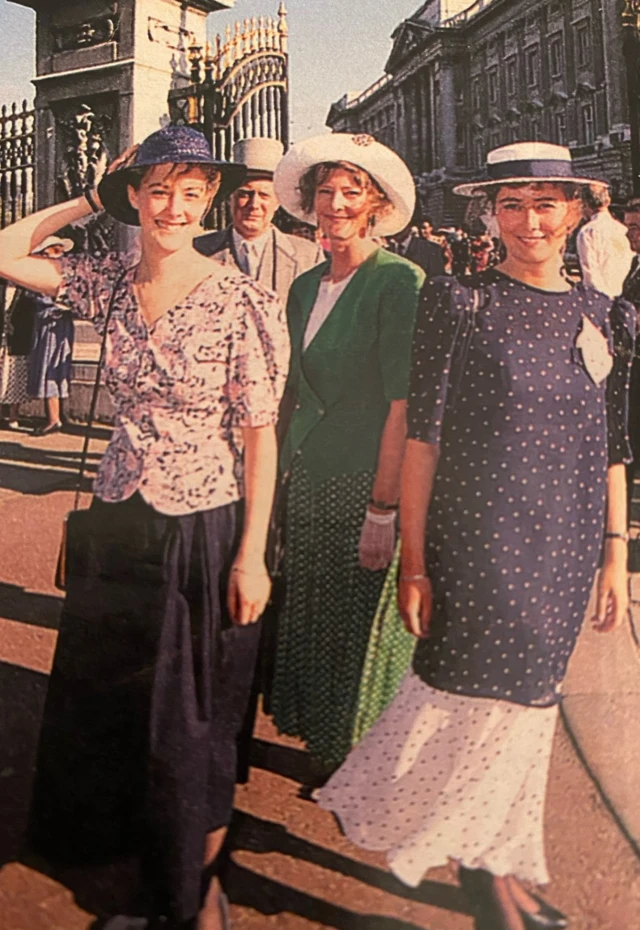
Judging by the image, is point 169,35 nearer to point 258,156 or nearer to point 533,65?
point 258,156

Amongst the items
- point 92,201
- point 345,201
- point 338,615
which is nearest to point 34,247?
point 92,201

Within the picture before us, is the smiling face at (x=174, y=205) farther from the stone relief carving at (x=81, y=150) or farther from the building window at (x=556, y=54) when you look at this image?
the building window at (x=556, y=54)

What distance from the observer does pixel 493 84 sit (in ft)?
7.65

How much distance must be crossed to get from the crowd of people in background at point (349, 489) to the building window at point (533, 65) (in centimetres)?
26

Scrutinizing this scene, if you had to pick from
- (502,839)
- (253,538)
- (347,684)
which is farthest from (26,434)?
(502,839)

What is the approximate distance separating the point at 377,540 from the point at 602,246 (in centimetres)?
87

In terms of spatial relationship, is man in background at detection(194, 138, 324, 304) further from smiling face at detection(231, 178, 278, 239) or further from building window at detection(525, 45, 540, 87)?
building window at detection(525, 45, 540, 87)

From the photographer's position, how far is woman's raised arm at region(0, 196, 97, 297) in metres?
2.16

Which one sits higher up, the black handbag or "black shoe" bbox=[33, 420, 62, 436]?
"black shoe" bbox=[33, 420, 62, 436]

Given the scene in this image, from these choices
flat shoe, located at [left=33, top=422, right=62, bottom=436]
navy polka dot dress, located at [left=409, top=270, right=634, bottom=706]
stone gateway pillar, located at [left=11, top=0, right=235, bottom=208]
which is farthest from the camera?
stone gateway pillar, located at [left=11, top=0, right=235, bottom=208]

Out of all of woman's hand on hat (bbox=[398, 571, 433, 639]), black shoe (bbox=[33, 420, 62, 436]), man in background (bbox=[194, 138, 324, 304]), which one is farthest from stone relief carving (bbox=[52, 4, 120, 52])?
woman's hand on hat (bbox=[398, 571, 433, 639])

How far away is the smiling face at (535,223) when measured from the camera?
6.81ft

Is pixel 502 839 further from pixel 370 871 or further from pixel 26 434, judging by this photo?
pixel 26 434

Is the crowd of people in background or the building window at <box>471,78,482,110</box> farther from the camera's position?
the building window at <box>471,78,482,110</box>
